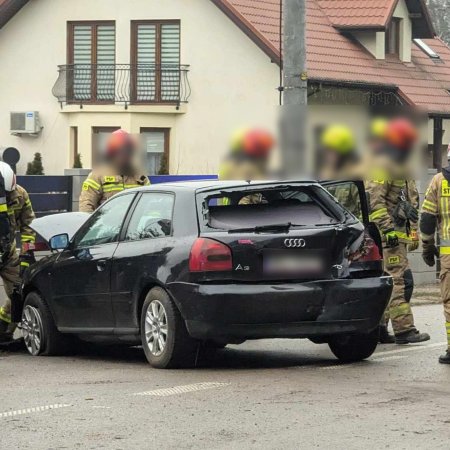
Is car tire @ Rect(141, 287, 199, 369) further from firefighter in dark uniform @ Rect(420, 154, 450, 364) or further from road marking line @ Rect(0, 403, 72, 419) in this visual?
firefighter in dark uniform @ Rect(420, 154, 450, 364)

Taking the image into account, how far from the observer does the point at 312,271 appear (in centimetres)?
1001

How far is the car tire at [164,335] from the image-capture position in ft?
Answer: 32.6

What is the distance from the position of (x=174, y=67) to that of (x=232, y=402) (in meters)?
27.8

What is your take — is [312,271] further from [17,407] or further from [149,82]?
[149,82]

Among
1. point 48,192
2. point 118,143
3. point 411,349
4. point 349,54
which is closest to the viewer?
point 411,349

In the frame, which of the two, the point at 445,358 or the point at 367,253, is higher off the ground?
the point at 367,253

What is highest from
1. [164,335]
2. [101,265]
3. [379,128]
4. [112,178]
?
[379,128]

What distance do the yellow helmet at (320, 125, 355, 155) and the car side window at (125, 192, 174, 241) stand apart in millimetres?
2738

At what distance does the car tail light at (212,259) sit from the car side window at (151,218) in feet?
1.52

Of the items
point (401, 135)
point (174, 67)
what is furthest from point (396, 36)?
point (401, 135)

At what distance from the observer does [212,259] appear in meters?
9.77

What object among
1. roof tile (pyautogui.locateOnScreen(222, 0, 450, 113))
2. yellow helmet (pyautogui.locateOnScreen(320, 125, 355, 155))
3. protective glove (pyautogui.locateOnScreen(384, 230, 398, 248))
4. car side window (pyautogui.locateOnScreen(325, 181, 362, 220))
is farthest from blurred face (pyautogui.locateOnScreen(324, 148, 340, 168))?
roof tile (pyautogui.locateOnScreen(222, 0, 450, 113))

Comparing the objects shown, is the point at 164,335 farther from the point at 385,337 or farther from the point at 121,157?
the point at 121,157

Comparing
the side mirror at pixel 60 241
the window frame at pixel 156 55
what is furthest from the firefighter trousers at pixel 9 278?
the window frame at pixel 156 55
